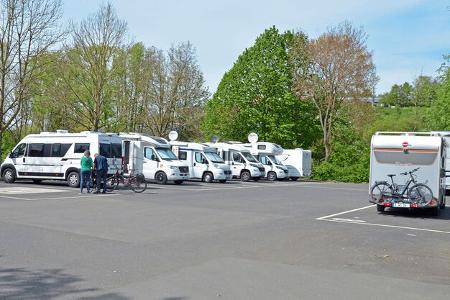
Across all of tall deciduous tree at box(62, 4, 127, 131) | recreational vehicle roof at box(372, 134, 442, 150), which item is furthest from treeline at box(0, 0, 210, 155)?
recreational vehicle roof at box(372, 134, 442, 150)

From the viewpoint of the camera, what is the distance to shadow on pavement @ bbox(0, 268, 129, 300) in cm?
618

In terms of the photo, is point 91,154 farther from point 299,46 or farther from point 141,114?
point 299,46

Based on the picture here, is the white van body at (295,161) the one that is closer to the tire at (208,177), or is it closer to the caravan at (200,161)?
the caravan at (200,161)

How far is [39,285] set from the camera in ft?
21.7

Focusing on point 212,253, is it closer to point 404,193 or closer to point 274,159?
point 404,193

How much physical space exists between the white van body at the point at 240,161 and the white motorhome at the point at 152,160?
806 cm

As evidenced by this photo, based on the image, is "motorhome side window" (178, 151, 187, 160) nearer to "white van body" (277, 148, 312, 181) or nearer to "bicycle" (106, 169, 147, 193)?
"bicycle" (106, 169, 147, 193)

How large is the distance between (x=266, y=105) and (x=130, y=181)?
88.5ft

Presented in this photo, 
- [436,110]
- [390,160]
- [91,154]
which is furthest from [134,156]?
[436,110]

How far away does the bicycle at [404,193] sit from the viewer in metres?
16.8

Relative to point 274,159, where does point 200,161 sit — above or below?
below

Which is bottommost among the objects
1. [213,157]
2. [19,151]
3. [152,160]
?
[152,160]

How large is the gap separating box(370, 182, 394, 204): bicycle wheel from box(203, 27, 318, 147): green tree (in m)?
29.3

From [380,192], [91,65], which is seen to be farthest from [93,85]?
[380,192]
